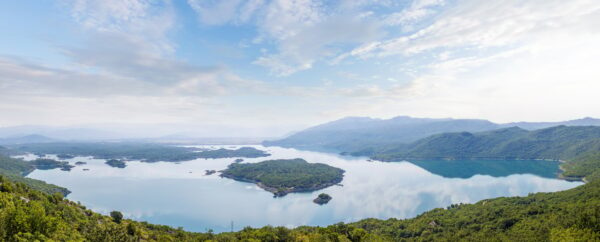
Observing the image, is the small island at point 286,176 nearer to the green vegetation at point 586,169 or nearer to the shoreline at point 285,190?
→ the shoreline at point 285,190

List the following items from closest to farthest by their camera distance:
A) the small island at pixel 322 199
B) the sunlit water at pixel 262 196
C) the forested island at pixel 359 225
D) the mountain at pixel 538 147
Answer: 1. the forested island at pixel 359 225
2. the sunlit water at pixel 262 196
3. the small island at pixel 322 199
4. the mountain at pixel 538 147

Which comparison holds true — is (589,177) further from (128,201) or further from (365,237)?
(128,201)

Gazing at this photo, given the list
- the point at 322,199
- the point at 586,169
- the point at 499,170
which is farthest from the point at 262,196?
the point at 586,169

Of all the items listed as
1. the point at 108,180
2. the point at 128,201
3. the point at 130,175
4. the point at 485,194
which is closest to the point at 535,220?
the point at 485,194

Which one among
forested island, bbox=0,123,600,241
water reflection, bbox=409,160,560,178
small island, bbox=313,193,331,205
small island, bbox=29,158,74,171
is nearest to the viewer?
forested island, bbox=0,123,600,241

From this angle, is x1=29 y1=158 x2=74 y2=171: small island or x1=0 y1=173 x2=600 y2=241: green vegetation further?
x1=29 y1=158 x2=74 y2=171: small island

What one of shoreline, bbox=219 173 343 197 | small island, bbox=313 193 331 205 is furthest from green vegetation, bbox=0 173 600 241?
shoreline, bbox=219 173 343 197

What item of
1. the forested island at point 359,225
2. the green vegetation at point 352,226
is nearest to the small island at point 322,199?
the green vegetation at point 352,226

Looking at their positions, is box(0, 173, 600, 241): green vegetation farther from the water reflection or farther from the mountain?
the mountain
